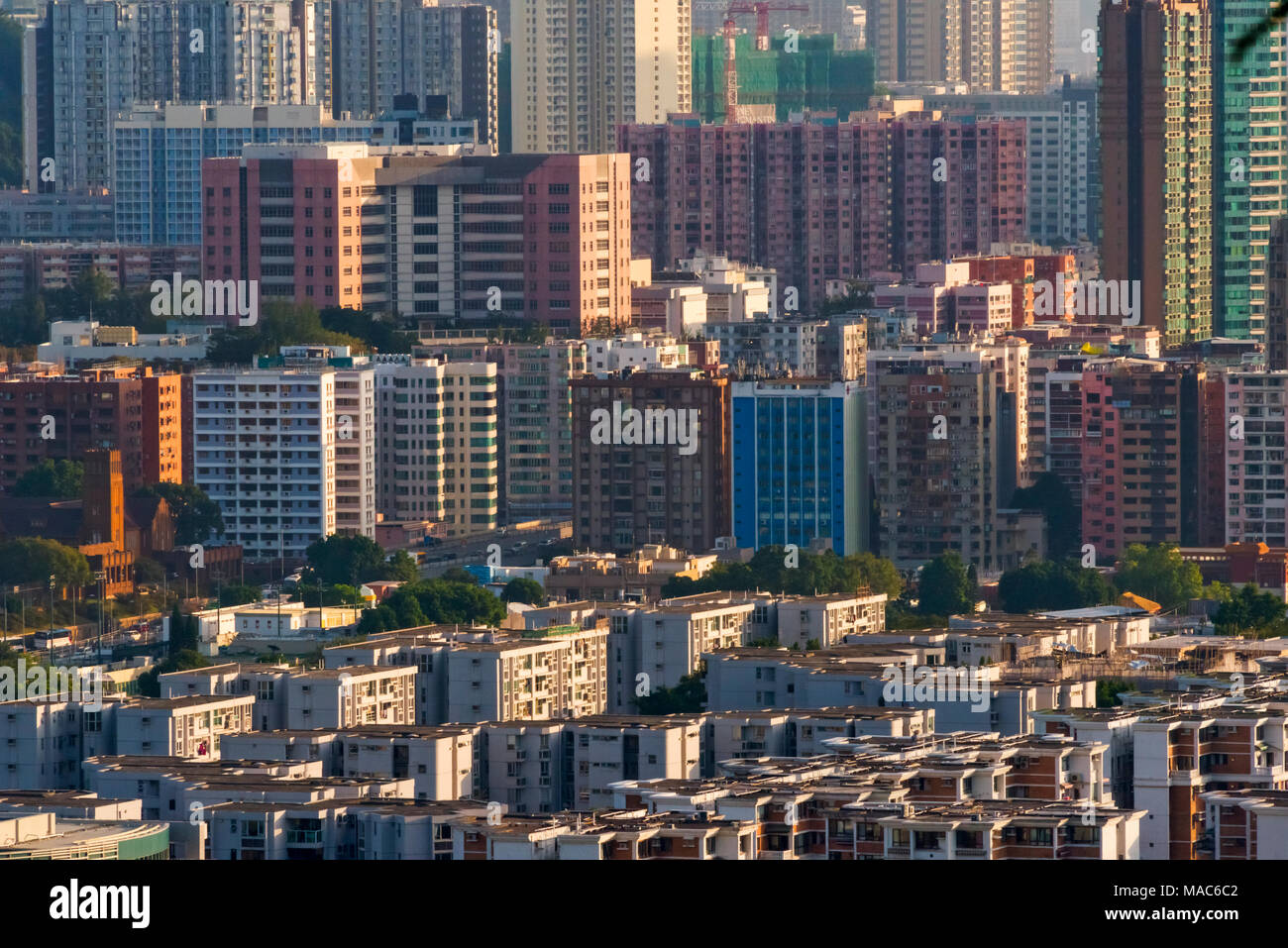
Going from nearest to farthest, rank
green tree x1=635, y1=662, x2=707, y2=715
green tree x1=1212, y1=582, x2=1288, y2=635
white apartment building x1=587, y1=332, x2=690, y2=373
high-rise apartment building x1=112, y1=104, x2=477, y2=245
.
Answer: green tree x1=635, y1=662, x2=707, y2=715
green tree x1=1212, y1=582, x2=1288, y2=635
white apartment building x1=587, y1=332, x2=690, y2=373
high-rise apartment building x1=112, y1=104, x2=477, y2=245

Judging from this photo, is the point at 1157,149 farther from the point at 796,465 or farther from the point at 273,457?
the point at 273,457

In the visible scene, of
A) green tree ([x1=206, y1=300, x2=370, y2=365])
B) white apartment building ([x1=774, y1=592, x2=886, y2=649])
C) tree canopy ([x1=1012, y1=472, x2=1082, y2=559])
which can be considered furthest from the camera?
green tree ([x1=206, y1=300, x2=370, y2=365])

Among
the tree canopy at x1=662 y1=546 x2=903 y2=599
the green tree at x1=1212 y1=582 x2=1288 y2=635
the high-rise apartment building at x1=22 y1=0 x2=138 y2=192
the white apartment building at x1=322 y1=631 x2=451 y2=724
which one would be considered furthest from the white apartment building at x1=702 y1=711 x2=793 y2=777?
the high-rise apartment building at x1=22 y1=0 x2=138 y2=192

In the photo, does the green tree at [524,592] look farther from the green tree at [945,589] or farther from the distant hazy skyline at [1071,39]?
the distant hazy skyline at [1071,39]

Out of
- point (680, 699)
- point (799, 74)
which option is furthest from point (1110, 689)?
point (799, 74)

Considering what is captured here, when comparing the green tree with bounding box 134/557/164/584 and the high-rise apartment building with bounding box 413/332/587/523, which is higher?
the high-rise apartment building with bounding box 413/332/587/523

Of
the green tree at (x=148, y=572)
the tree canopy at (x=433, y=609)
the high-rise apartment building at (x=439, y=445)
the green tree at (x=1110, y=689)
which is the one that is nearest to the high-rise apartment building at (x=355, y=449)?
the high-rise apartment building at (x=439, y=445)

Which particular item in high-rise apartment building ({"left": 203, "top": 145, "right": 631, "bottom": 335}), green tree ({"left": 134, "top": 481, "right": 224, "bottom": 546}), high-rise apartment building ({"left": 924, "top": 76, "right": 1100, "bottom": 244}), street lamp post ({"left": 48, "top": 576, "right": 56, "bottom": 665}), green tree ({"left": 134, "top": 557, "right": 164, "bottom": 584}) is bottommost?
street lamp post ({"left": 48, "top": 576, "right": 56, "bottom": 665})

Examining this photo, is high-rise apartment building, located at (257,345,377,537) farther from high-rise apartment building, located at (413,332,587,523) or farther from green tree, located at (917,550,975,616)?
green tree, located at (917,550,975,616)
